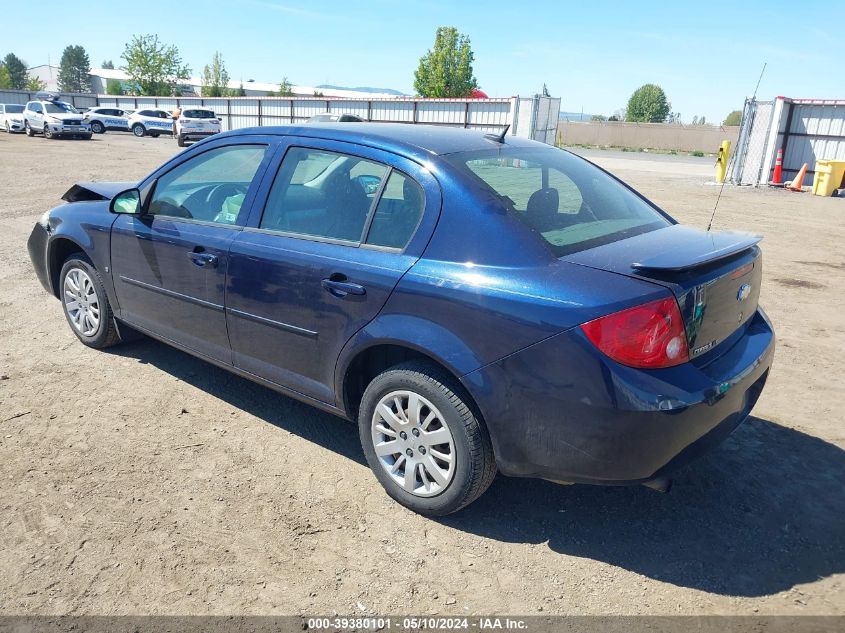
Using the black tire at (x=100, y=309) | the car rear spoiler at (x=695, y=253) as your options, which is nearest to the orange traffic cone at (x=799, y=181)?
the car rear spoiler at (x=695, y=253)

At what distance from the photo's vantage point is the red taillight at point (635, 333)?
2.47 meters

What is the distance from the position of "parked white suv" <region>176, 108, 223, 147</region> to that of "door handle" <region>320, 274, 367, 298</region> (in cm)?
3004

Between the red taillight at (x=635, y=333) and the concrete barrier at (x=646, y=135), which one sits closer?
the red taillight at (x=635, y=333)

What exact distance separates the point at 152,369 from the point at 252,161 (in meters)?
1.83

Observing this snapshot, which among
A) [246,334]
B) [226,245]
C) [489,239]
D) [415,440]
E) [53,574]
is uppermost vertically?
[489,239]

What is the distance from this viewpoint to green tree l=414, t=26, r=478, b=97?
221 ft

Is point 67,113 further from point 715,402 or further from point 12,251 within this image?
point 715,402

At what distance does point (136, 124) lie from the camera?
38.2 metres

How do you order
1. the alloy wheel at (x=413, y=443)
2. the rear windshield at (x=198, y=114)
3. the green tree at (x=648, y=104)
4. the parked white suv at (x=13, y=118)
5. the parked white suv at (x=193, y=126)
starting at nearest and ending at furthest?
the alloy wheel at (x=413, y=443) < the parked white suv at (x=193, y=126) < the rear windshield at (x=198, y=114) < the parked white suv at (x=13, y=118) < the green tree at (x=648, y=104)

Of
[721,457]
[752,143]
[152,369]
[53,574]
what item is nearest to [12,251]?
[152,369]

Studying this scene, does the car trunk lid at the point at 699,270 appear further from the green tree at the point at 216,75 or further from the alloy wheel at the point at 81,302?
the green tree at the point at 216,75

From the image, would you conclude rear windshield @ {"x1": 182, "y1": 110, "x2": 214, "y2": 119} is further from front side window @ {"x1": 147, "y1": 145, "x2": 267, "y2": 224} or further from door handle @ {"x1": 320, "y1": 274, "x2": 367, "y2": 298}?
door handle @ {"x1": 320, "y1": 274, "x2": 367, "y2": 298}

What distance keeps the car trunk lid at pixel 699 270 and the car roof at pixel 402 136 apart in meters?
0.94

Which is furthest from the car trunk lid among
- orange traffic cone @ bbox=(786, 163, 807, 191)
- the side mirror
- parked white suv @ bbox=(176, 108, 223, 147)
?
parked white suv @ bbox=(176, 108, 223, 147)
